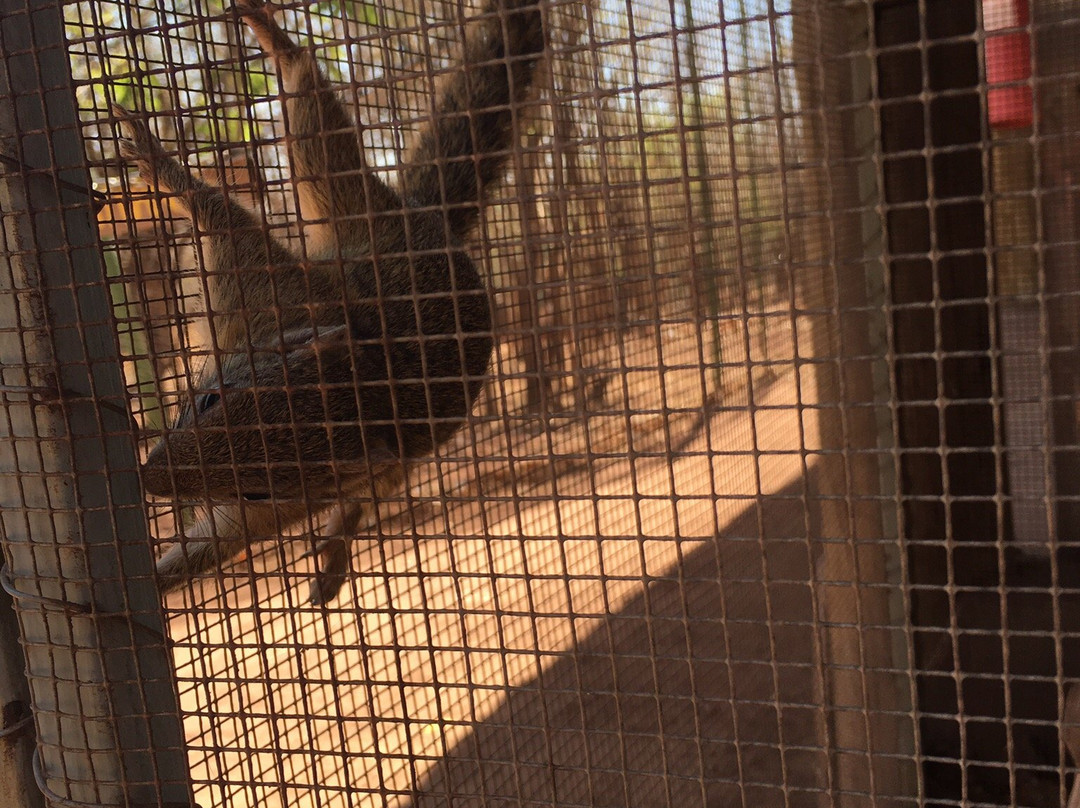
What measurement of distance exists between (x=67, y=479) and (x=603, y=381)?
2145mm

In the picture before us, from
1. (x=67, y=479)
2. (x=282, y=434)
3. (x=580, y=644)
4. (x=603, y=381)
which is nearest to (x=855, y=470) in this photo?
(x=603, y=381)

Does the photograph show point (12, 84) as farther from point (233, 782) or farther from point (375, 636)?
point (375, 636)

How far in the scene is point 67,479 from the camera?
5.90ft

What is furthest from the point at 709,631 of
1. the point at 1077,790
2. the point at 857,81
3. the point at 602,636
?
the point at 1077,790

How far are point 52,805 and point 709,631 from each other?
11.2 feet

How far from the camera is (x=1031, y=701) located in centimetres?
357

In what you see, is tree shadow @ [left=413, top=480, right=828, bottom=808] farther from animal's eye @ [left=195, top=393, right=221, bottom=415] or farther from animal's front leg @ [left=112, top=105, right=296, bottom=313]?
animal's front leg @ [left=112, top=105, right=296, bottom=313]

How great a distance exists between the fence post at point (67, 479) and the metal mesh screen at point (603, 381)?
27mm

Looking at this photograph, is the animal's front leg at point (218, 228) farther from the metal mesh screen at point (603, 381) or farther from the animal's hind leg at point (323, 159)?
the animal's hind leg at point (323, 159)

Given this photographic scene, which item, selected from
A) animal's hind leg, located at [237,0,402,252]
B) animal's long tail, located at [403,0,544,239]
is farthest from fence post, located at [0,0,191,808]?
animal's long tail, located at [403,0,544,239]

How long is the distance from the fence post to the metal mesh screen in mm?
27

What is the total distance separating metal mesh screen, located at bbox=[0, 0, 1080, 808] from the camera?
1.39 metres

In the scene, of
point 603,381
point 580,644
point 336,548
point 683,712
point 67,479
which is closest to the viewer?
point 67,479

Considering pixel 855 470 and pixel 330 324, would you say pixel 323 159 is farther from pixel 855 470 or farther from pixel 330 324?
pixel 855 470
